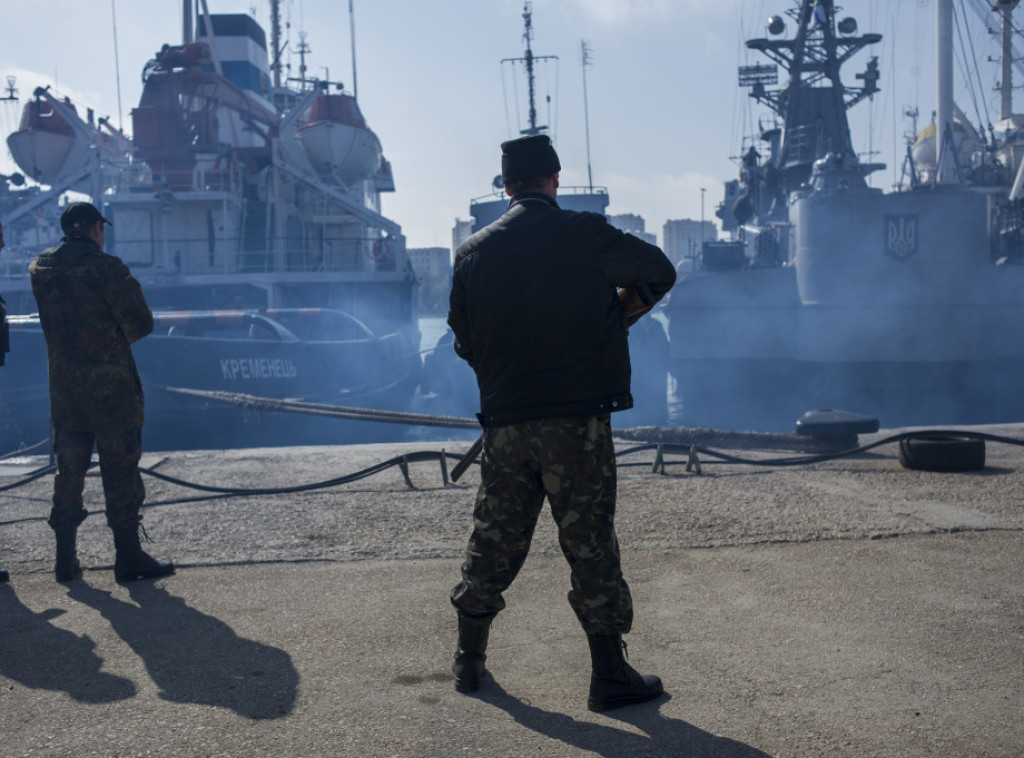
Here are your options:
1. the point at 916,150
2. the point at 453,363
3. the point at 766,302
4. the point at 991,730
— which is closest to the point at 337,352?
the point at 453,363

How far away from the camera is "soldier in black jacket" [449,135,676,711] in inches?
91.7

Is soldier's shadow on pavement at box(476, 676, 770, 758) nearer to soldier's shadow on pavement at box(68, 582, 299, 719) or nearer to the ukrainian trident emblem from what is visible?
soldier's shadow on pavement at box(68, 582, 299, 719)

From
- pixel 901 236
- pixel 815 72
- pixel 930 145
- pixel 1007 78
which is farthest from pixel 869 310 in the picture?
pixel 1007 78

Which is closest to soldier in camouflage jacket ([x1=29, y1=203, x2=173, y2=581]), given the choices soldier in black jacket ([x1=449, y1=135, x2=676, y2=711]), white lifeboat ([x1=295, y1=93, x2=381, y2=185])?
soldier in black jacket ([x1=449, y1=135, x2=676, y2=711])

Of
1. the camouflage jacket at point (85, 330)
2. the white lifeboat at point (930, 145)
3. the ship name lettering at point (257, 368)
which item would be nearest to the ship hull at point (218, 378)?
the ship name lettering at point (257, 368)

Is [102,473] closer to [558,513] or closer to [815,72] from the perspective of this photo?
[558,513]

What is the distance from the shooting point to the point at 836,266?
19.6 meters

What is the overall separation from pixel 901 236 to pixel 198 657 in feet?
64.8

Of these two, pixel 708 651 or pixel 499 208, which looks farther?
pixel 499 208

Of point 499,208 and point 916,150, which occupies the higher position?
point 916,150

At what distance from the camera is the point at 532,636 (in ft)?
9.19

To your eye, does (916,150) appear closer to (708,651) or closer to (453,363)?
(453,363)

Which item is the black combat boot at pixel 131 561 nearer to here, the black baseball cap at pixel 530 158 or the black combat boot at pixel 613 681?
the black combat boot at pixel 613 681

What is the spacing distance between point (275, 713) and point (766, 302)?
20603 mm
